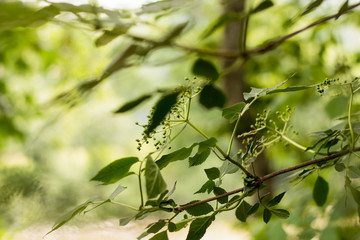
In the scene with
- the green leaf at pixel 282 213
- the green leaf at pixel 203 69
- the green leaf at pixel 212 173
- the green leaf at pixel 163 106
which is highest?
the green leaf at pixel 163 106

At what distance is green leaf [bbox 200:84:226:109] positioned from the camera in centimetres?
33

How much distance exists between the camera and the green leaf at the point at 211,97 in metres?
0.33

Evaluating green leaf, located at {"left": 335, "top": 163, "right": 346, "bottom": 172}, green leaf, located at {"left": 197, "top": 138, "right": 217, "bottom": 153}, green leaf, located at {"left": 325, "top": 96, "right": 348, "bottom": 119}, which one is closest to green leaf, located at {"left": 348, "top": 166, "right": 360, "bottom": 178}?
green leaf, located at {"left": 335, "top": 163, "right": 346, "bottom": 172}

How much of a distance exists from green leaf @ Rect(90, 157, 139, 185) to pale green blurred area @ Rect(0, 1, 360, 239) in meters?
0.04

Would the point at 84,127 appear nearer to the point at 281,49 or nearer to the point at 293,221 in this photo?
the point at 281,49

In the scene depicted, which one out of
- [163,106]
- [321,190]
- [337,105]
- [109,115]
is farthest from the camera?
[109,115]

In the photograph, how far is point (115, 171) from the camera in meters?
0.25

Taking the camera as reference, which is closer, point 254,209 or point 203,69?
point 254,209

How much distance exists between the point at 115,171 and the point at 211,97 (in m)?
0.13

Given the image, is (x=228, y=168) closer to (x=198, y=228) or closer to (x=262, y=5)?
(x=198, y=228)

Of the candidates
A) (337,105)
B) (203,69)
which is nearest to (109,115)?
(337,105)

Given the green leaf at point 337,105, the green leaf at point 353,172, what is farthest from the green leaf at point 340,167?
the green leaf at point 337,105

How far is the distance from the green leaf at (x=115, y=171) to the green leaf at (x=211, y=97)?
10 centimetres

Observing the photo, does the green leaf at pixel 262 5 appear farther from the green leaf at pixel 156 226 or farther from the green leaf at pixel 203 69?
the green leaf at pixel 156 226
